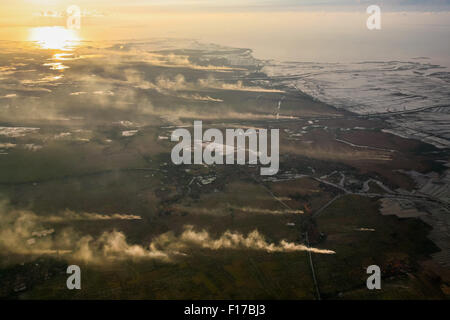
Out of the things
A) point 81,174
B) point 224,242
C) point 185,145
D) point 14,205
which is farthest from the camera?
point 185,145

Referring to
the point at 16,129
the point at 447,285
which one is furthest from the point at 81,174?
the point at 447,285

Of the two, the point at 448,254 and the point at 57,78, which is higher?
the point at 57,78

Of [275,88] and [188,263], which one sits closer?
[188,263]

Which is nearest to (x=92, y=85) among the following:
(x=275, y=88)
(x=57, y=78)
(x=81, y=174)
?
(x=57, y=78)
